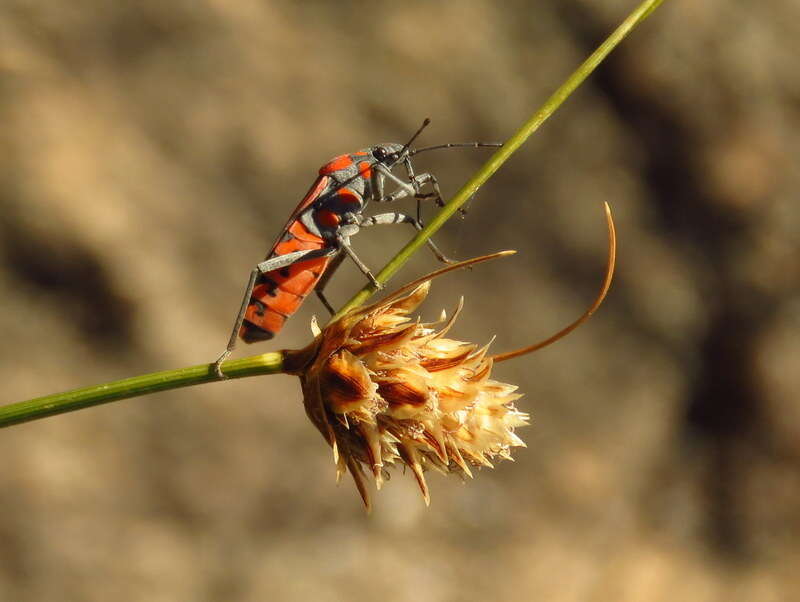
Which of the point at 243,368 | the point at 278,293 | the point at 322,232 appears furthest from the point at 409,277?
the point at 243,368

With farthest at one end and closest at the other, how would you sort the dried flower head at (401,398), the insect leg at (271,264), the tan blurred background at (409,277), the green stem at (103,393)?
Result: 1. the tan blurred background at (409,277)
2. the insect leg at (271,264)
3. the dried flower head at (401,398)
4. the green stem at (103,393)

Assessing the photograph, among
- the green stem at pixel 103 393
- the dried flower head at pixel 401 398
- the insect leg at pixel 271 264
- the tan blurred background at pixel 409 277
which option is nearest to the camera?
the green stem at pixel 103 393

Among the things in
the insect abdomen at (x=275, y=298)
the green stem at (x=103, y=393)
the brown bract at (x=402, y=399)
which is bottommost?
the brown bract at (x=402, y=399)

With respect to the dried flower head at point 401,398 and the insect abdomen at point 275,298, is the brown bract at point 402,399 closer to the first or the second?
the dried flower head at point 401,398

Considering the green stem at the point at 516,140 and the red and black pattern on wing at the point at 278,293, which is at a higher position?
the red and black pattern on wing at the point at 278,293

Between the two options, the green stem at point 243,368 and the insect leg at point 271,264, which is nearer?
the green stem at point 243,368

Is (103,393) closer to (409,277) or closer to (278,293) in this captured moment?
(278,293)

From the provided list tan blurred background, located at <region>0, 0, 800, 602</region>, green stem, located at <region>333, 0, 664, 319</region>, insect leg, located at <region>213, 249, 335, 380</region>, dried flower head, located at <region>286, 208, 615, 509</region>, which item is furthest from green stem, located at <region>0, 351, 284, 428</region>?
tan blurred background, located at <region>0, 0, 800, 602</region>

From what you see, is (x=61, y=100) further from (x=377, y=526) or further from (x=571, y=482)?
(x=571, y=482)

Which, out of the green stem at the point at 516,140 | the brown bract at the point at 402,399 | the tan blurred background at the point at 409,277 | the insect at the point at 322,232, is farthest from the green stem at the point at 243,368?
the tan blurred background at the point at 409,277
